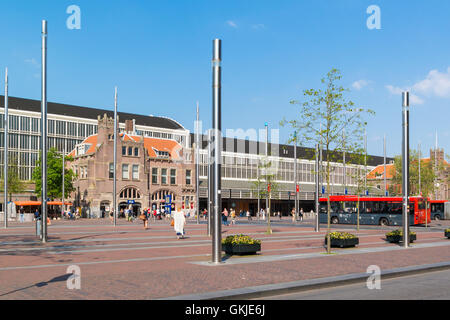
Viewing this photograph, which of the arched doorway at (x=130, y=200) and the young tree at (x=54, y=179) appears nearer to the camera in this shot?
the young tree at (x=54, y=179)

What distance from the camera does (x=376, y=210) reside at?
49.6 metres

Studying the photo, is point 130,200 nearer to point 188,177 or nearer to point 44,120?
point 188,177

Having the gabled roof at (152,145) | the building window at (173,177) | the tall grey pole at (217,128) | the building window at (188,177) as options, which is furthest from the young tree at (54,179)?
the tall grey pole at (217,128)

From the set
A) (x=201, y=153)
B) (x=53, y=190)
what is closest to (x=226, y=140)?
(x=201, y=153)

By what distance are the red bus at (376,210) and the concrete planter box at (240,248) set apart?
3246cm

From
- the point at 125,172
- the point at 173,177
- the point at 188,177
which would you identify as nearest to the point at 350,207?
the point at 188,177

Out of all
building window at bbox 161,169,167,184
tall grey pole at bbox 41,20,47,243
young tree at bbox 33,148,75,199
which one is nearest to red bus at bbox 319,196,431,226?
building window at bbox 161,169,167,184

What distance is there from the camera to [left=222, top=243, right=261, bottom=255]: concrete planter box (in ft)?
59.9

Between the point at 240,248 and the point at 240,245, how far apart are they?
0.39 feet

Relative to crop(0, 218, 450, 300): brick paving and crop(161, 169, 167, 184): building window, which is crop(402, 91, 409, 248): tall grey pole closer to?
crop(0, 218, 450, 300): brick paving

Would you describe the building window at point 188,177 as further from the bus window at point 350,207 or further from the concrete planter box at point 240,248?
the concrete planter box at point 240,248

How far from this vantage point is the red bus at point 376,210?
1903 inches

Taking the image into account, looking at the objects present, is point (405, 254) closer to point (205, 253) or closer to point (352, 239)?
point (352, 239)
